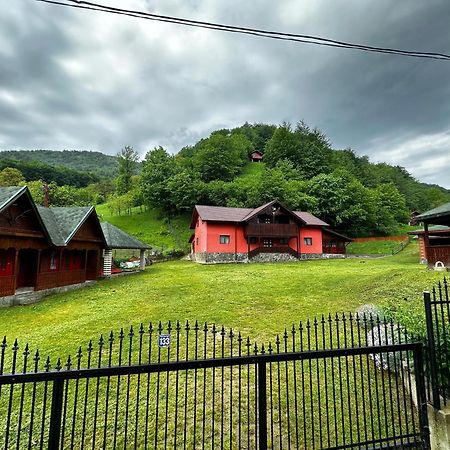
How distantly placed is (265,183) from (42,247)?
3325 cm

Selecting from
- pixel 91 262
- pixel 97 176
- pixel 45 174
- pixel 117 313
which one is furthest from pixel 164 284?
pixel 97 176

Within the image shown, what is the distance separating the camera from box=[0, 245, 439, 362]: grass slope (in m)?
8.18

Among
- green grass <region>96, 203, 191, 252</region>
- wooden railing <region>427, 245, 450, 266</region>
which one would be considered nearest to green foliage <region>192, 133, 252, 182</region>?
green grass <region>96, 203, 191, 252</region>

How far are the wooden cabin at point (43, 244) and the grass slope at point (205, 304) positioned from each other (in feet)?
5.42

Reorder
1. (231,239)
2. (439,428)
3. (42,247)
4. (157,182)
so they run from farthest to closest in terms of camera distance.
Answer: (157,182) < (231,239) < (42,247) < (439,428)

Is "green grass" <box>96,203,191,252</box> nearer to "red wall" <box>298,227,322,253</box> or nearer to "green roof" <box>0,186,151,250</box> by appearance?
"red wall" <box>298,227,322,253</box>

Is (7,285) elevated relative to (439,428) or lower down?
elevated

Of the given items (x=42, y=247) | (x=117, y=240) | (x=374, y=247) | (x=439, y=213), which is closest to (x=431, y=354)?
(x=439, y=213)

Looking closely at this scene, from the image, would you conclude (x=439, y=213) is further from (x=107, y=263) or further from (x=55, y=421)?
(x=107, y=263)

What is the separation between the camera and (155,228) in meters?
44.1

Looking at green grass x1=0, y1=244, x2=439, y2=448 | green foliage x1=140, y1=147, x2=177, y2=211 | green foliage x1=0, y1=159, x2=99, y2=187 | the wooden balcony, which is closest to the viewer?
green grass x1=0, y1=244, x2=439, y2=448

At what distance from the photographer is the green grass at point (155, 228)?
39031mm

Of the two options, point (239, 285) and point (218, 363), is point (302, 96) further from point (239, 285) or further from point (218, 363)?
point (218, 363)

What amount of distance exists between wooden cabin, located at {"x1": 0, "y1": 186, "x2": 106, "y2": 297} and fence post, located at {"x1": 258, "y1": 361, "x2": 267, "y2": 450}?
12.8 meters
